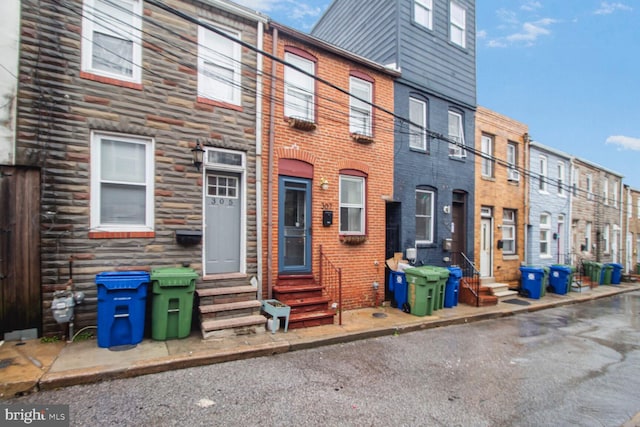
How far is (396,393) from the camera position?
416cm

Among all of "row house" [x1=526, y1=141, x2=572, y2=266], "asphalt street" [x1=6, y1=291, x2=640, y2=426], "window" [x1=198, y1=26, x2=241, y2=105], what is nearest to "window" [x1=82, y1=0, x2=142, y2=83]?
"window" [x1=198, y1=26, x2=241, y2=105]

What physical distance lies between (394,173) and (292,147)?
3.22 meters

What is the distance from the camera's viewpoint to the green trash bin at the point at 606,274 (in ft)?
50.8

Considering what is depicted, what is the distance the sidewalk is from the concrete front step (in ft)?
0.32

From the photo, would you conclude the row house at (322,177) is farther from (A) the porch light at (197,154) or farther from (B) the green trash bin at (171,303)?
(B) the green trash bin at (171,303)

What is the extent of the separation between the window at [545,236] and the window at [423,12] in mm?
9685

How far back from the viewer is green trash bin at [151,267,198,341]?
209 inches

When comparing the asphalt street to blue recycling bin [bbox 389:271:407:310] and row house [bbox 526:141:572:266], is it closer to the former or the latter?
blue recycling bin [bbox 389:271:407:310]

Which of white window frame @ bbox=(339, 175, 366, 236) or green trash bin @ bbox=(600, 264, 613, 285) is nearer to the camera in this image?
white window frame @ bbox=(339, 175, 366, 236)

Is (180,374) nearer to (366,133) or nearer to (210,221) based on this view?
Result: (210,221)

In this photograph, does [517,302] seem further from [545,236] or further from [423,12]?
[423,12]

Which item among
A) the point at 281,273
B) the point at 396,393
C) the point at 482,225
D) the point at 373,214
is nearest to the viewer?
the point at 396,393

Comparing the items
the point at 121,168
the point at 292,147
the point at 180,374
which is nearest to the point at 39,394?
the point at 180,374

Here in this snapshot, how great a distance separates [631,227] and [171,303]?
28041 mm
